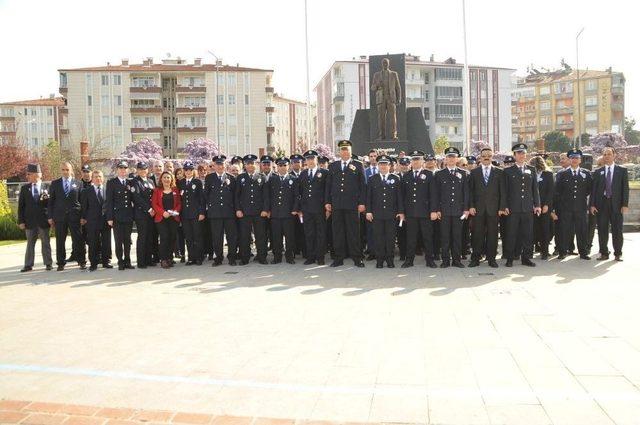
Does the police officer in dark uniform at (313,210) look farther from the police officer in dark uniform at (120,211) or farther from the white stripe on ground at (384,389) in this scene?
the white stripe on ground at (384,389)

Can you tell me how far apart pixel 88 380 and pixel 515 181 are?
869cm

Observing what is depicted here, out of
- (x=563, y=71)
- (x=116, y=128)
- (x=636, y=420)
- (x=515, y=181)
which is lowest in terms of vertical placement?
(x=636, y=420)

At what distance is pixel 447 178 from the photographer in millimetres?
11570

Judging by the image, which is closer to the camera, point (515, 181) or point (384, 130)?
point (515, 181)

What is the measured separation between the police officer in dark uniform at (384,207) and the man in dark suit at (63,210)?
5.82 meters

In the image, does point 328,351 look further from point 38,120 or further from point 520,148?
point 38,120

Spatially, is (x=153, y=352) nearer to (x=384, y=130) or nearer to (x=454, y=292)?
(x=454, y=292)

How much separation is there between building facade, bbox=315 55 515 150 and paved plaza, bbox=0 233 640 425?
79656 mm

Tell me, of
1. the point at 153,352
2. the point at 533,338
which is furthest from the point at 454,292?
the point at 153,352

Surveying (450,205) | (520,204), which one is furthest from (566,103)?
(450,205)

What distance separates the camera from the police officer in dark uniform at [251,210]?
12.4 m

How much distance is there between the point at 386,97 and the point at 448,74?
237 feet

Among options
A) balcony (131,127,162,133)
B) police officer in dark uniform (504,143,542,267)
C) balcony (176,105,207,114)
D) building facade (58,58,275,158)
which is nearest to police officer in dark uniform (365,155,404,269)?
police officer in dark uniform (504,143,542,267)

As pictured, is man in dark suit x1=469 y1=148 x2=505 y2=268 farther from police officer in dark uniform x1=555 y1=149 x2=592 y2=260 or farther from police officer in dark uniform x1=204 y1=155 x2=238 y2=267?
police officer in dark uniform x1=204 y1=155 x2=238 y2=267
